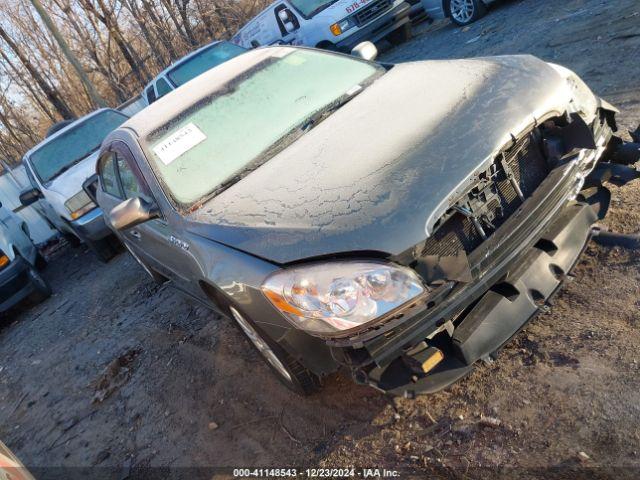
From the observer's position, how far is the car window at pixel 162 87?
8.74 metres

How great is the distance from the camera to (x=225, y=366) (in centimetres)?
342

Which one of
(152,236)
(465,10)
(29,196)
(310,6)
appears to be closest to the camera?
(152,236)

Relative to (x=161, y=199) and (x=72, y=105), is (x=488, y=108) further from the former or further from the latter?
(x=72, y=105)

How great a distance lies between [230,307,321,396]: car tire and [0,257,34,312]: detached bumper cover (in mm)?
4752

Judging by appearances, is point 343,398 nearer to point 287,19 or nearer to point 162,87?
point 162,87

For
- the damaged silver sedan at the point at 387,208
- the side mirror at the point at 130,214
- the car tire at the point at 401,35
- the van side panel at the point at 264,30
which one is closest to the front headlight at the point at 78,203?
the damaged silver sedan at the point at 387,208

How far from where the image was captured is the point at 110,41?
22.0 meters

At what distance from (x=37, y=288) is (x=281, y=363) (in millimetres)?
5583

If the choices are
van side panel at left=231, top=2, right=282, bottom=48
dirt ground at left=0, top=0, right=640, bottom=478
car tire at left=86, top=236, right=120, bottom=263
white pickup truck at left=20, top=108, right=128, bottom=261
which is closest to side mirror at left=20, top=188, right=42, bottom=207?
white pickup truck at left=20, top=108, right=128, bottom=261

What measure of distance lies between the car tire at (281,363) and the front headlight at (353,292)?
54 cm

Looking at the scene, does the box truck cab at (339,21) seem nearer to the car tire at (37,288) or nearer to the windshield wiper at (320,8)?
the windshield wiper at (320,8)

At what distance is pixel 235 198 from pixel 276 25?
974 centimetres

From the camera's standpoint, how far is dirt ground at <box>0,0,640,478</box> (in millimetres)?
2062

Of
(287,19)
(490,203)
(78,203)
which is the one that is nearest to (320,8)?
(287,19)
